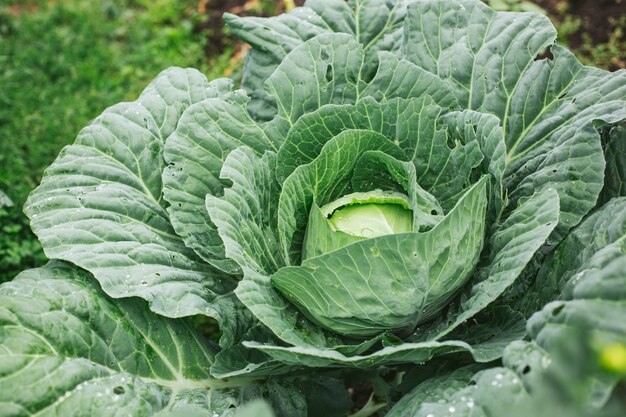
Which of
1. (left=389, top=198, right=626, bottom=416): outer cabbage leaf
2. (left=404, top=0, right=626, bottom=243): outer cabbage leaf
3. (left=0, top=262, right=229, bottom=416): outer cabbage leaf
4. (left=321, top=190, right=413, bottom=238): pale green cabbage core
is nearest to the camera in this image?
(left=389, top=198, right=626, bottom=416): outer cabbage leaf

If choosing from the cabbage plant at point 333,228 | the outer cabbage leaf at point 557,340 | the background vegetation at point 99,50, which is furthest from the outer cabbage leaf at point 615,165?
the background vegetation at point 99,50

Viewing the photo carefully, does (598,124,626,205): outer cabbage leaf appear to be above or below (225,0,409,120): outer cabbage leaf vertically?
below

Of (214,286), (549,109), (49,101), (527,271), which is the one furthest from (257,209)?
(49,101)

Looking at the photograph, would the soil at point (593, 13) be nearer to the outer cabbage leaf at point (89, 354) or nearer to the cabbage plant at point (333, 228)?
the cabbage plant at point (333, 228)

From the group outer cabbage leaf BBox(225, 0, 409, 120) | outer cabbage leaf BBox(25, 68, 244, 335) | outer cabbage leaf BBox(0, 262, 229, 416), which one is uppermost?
outer cabbage leaf BBox(225, 0, 409, 120)

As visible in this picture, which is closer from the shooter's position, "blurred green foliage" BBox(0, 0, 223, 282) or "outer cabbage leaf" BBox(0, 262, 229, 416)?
"outer cabbage leaf" BBox(0, 262, 229, 416)

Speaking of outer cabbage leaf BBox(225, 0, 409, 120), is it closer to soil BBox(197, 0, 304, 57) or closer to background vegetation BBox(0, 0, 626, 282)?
background vegetation BBox(0, 0, 626, 282)

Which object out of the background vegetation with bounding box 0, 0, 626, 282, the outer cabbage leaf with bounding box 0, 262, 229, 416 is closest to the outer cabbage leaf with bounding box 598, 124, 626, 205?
the outer cabbage leaf with bounding box 0, 262, 229, 416

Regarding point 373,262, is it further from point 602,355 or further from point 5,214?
point 5,214
